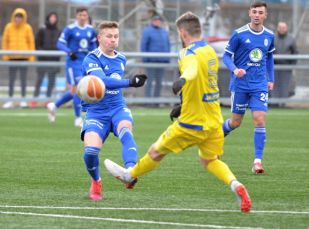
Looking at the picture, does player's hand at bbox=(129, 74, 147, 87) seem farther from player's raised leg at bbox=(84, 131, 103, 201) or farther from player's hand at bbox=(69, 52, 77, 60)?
player's hand at bbox=(69, 52, 77, 60)

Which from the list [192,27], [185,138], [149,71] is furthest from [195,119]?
[149,71]

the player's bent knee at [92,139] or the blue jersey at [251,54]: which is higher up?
the blue jersey at [251,54]

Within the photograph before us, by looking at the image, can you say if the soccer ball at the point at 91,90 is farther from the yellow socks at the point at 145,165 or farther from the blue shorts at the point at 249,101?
the blue shorts at the point at 249,101

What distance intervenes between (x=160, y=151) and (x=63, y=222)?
1.25 meters

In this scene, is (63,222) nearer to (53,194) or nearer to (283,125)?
(53,194)

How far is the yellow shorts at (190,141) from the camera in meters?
9.84

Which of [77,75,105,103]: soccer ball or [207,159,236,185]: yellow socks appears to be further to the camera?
[77,75,105,103]: soccer ball

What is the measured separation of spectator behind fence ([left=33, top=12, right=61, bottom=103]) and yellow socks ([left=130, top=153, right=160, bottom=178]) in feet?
48.0

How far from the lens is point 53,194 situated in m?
11.2

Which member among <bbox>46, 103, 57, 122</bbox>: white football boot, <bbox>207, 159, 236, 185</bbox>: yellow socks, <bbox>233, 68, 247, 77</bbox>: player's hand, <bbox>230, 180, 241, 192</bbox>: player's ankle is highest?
<bbox>233, 68, 247, 77</bbox>: player's hand

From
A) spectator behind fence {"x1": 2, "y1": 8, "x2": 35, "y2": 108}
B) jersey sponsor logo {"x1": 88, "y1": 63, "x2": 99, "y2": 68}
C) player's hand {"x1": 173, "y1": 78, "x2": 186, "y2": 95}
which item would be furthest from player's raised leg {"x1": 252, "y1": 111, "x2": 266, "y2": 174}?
spectator behind fence {"x1": 2, "y1": 8, "x2": 35, "y2": 108}

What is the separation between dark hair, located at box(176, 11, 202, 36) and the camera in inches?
388

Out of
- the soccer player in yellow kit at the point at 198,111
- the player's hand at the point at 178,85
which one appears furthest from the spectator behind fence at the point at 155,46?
the player's hand at the point at 178,85

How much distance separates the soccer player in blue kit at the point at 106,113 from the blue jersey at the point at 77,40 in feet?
30.2
